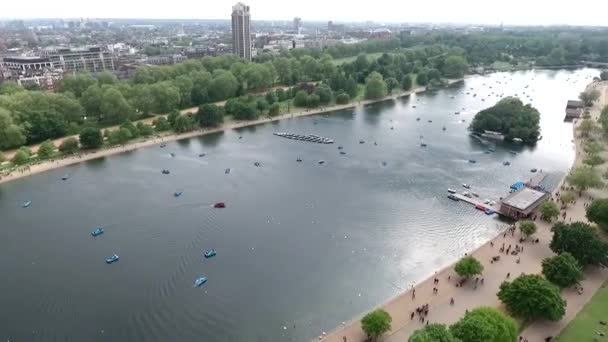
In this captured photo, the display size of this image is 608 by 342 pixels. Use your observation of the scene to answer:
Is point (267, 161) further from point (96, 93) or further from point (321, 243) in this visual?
point (96, 93)

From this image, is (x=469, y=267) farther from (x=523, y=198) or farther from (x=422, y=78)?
(x=422, y=78)

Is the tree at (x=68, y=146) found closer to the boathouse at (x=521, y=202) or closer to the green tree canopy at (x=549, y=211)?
the boathouse at (x=521, y=202)

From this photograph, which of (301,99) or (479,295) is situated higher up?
(479,295)

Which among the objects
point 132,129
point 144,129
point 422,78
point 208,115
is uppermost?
point 422,78

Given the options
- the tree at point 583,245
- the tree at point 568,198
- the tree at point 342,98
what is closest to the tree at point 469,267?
the tree at point 583,245

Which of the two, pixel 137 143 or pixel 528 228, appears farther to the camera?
pixel 137 143

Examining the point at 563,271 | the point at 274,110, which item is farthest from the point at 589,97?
the point at 563,271

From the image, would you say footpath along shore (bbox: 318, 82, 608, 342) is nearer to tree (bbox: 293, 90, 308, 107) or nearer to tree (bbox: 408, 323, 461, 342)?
tree (bbox: 408, 323, 461, 342)
